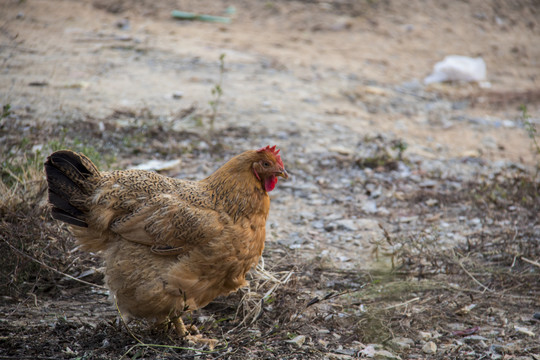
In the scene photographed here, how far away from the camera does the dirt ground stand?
10.6 ft

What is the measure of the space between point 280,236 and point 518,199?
2529 mm

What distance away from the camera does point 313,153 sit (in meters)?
5.88

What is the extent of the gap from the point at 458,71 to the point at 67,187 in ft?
25.3

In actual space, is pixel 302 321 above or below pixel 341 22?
below

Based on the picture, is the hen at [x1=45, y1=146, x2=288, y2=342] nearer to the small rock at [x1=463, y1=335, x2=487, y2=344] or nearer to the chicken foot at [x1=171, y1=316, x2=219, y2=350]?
the chicken foot at [x1=171, y1=316, x2=219, y2=350]

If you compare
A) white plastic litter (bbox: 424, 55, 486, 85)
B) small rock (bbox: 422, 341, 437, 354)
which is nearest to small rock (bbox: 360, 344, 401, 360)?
small rock (bbox: 422, 341, 437, 354)

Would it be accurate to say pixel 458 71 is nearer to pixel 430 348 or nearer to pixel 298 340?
pixel 430 348

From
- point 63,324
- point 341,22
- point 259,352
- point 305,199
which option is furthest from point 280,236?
point 341,22

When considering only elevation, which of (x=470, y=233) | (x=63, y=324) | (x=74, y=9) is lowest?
(x=470, y=233)

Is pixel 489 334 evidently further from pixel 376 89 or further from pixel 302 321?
pixel 376 89

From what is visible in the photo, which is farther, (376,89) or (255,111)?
(376,89)

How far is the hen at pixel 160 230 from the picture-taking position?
290 cm

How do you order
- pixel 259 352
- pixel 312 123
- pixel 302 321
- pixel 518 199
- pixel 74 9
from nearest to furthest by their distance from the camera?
pixel 259 352
pixel 302 321
pixel 518 199
pixel 312 123
pixel 74 9

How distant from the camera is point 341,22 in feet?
34.1
